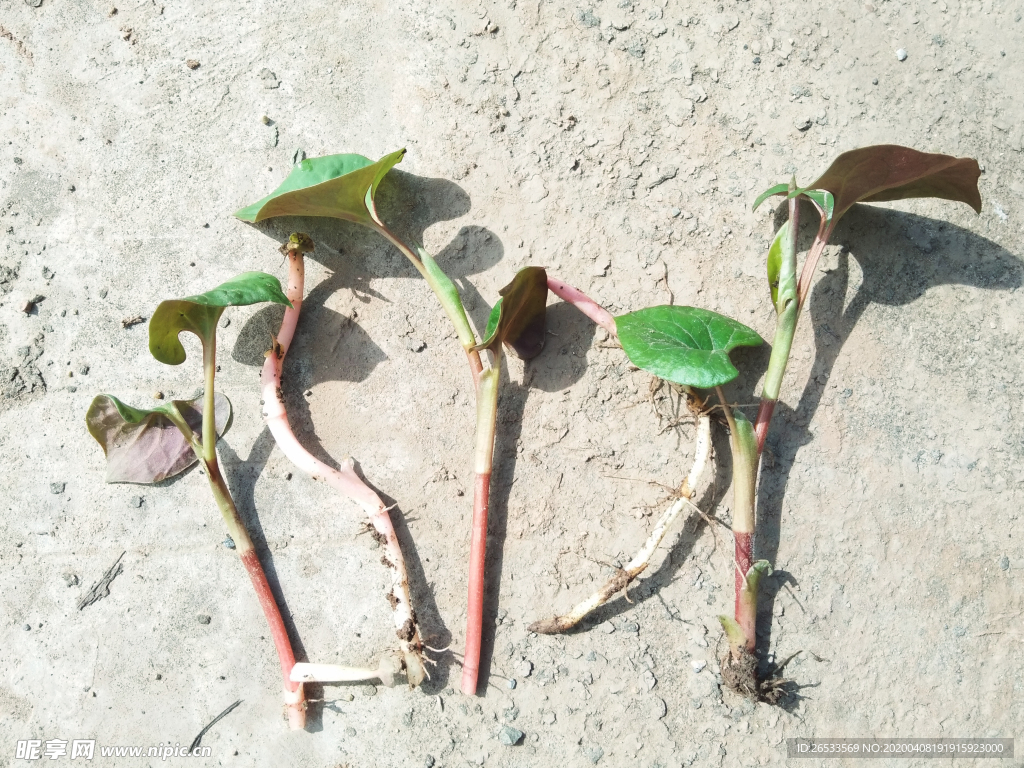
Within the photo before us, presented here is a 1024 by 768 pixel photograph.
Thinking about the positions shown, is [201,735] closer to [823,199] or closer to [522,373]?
[522,373]

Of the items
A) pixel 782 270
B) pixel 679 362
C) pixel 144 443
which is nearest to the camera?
pixel 679 362

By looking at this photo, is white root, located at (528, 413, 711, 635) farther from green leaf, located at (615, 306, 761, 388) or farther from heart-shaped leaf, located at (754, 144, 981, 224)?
heart-shaped leaf, located at (754, 144, 981, 224)

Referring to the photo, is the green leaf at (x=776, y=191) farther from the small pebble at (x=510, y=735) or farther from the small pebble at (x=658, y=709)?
the small pebble at (x=510, y=735)

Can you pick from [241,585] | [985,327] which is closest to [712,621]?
[985,327]

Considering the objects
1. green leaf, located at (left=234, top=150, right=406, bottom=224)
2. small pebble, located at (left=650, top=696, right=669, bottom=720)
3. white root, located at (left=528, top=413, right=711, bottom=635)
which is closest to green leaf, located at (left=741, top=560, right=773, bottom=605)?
white root, located at (left=528, top=413, right=711, bottom=635)

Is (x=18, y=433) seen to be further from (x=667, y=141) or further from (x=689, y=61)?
(x=689, y=61)

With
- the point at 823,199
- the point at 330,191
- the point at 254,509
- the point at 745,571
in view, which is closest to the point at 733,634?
→ the point at 745,571

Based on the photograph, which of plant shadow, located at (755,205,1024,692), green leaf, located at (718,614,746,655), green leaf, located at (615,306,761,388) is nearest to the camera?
green leaf, located at (615,306,761,388)
